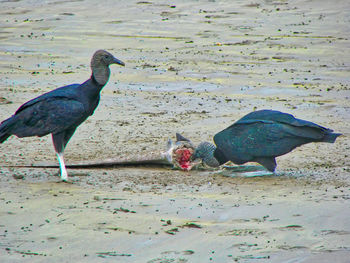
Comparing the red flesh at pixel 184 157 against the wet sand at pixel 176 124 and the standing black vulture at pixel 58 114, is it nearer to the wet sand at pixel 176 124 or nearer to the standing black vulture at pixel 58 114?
the wet sand at pixel 176 124

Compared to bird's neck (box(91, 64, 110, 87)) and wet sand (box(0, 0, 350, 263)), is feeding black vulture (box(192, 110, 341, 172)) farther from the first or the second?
bird's neck (box(91, 64, 110, 87))

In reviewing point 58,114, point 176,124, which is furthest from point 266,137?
point 176,124

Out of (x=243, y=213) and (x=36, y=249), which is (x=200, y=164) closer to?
(x=243, y=213)

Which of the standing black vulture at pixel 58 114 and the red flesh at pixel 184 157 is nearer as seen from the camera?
the standing black vulture at pixel 58 114

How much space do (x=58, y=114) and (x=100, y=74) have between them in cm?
48

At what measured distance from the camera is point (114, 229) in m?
3.56

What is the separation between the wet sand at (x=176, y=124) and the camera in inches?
134

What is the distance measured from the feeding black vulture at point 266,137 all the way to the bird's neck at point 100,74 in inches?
38.7

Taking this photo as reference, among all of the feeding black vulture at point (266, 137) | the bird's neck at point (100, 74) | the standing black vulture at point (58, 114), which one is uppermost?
the bird's neck at point (100, 74)

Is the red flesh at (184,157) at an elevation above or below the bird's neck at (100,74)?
below

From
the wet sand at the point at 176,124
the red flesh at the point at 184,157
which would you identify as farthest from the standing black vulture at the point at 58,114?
the red flesh at the point at 184,157

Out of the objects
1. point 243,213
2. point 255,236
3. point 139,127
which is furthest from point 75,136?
point 255,236

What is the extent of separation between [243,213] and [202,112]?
3.01 metres

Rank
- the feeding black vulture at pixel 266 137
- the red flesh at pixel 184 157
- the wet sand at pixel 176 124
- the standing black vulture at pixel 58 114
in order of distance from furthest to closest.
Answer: the red flesh at pixel 184 157, the feeding black vulture at pixel 266 137, the standing black vulture at pixel 58 114, the wet sand at pixel 176 124
